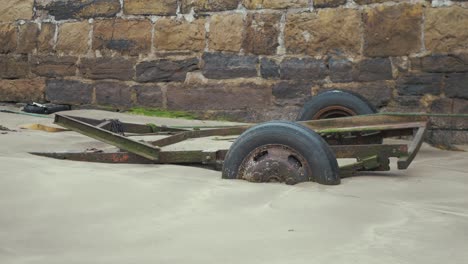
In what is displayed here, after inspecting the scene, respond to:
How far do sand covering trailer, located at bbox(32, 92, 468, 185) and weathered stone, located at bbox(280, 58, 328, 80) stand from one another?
92cm

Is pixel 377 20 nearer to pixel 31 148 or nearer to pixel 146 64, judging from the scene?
pixel 146 64

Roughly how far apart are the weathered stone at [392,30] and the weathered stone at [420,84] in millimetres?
227

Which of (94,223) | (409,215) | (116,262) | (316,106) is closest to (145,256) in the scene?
(116,262)

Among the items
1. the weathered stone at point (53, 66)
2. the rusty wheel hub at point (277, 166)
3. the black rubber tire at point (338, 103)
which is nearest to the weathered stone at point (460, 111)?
the black rubber tire at point (338, 103)

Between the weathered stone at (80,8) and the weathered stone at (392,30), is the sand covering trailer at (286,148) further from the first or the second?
the weathered stone at (80,8)

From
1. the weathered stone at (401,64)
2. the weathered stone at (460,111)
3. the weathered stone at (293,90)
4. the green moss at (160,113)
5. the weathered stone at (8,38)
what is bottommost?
the green moss at (160,113)

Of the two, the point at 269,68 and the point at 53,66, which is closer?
the point at 269,68

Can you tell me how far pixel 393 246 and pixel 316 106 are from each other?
302cm

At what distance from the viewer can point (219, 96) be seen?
6176 millimetres

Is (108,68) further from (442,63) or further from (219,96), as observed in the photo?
(442,63)

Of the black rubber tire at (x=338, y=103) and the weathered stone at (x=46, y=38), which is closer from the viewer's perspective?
the black rubber tire at (x=338, y=103)

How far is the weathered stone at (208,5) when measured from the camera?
609 centimetres

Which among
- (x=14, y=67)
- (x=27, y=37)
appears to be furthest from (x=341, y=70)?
(x=14, y=67)

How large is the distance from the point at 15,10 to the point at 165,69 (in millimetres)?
2023
